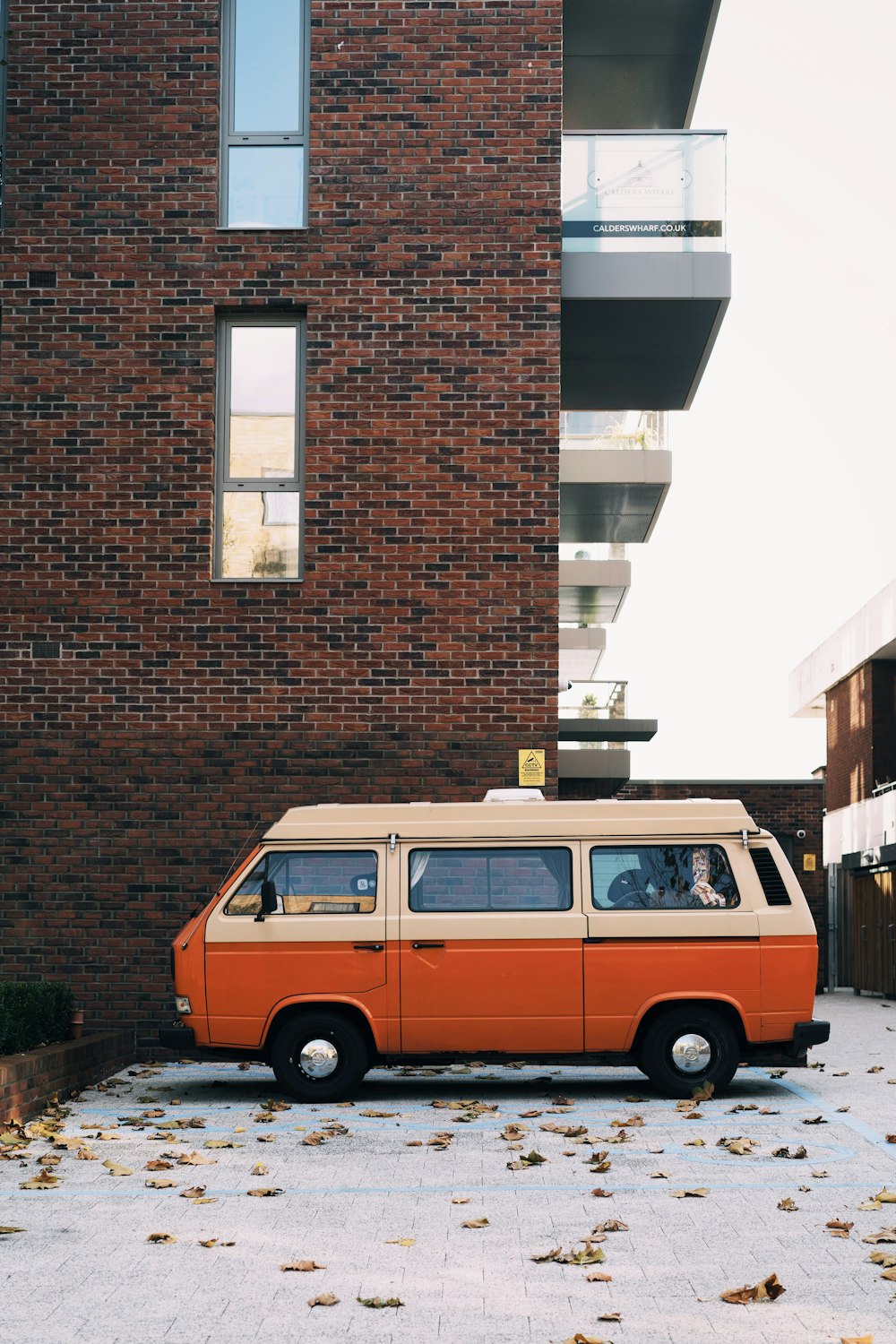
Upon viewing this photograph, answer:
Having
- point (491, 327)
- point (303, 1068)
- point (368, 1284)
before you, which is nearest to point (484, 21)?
point (491, 327)

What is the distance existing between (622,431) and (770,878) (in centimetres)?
1268

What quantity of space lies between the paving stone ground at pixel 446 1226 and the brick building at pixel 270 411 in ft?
10.7

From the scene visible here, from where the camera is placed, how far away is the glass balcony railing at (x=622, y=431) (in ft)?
75.7

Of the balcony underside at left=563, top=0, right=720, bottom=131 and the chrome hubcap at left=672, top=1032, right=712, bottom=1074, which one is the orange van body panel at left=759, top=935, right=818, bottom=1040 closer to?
the chrome hubcap at left=672, top=1032, right=712, bottom=1074

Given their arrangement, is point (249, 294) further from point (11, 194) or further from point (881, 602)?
point (881, 602)

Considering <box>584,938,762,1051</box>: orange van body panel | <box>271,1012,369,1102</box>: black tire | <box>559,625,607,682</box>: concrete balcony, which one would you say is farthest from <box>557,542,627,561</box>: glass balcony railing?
<box>271,1012,369,1102</box>: black tire

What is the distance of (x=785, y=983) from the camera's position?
11.3 m

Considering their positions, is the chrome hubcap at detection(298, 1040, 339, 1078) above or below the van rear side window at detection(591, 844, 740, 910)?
below

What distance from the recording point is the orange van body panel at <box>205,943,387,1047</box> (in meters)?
11.3

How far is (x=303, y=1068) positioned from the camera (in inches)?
447

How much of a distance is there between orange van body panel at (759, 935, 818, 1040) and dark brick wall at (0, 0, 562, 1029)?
3.32m

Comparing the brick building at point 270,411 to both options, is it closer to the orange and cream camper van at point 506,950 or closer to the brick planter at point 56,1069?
the brick planter at point 56,1069

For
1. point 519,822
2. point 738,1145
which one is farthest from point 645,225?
point 738,1145

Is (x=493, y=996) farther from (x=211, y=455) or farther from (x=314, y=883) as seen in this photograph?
(x=211, y=455)
